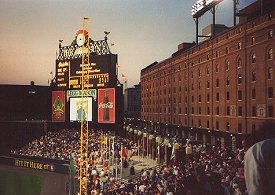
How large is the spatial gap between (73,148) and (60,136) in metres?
6.27

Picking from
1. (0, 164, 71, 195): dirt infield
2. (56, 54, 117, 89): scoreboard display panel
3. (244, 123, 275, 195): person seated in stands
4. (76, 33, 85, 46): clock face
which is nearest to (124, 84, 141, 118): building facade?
(56, 54, 117, 89): scoreboard display panel

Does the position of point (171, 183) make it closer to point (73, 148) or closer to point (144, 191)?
point (144, 191)

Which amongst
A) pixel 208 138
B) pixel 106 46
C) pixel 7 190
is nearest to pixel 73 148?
pixel 7 190

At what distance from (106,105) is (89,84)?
7.73ft

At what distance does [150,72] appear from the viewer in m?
60.8

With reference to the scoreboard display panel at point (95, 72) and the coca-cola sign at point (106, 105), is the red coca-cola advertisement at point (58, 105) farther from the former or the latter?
the coca-cola sign at point (106, 105)

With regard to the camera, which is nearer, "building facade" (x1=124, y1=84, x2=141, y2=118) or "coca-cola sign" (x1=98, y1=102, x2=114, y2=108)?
"coca-cola sign" (x1=98, y1=102, x2=114, y2=108)

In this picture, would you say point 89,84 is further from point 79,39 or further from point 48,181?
point 48,181

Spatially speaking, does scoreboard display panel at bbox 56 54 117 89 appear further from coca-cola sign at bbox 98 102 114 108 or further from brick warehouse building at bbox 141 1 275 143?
brick warehouse building at bbox 141 1 275 143

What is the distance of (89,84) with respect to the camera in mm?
29016

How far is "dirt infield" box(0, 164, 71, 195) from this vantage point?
22.1 metres

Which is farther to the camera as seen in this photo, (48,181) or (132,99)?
(132,99)

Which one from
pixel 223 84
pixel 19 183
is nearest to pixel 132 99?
pixel 223 84

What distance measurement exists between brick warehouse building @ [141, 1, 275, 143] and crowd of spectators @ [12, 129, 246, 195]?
7.43 metres
